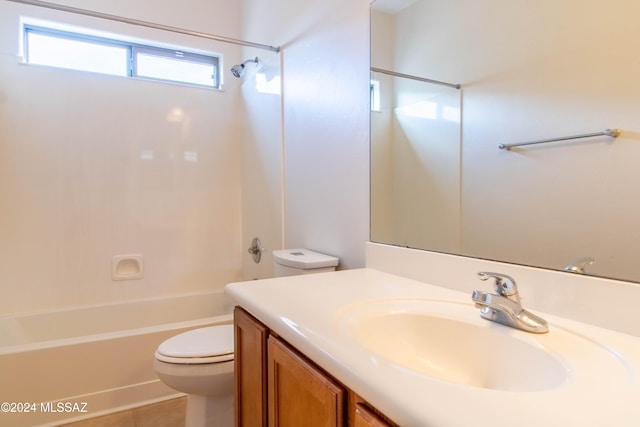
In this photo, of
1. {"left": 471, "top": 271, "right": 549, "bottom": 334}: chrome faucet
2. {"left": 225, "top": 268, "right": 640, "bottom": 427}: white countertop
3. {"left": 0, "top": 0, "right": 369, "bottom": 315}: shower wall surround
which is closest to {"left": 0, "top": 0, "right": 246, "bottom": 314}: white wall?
{"left": 0, "top": 0, "right": 369, "bottom": 315}: shower wall surround

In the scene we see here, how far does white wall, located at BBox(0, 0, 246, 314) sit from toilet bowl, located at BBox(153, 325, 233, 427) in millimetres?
1256

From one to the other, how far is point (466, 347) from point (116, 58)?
291 centimetres

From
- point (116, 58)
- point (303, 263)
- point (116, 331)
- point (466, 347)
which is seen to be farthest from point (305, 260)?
point (116, 58)

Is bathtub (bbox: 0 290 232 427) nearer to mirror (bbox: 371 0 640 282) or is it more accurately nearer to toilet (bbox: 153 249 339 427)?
toilet (bbox: 153 249 339 427)

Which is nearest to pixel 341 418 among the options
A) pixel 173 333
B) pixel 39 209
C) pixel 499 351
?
pixel 499 351

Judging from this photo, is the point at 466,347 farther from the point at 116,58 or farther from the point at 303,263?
the point at 116,58

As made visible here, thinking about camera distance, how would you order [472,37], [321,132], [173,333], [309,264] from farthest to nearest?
[173,333] → [321,132] → [309,264] → [472,37]

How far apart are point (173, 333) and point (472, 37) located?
205 centimetres

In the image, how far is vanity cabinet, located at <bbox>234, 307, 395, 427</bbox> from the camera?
650 mm

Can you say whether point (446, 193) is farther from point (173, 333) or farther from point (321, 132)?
point (173, 333)

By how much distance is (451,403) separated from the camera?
0.47 metres

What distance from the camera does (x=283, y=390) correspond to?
87 cm

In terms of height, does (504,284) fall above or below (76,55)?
below

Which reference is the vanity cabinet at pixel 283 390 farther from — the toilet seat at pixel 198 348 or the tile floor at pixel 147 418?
the tile floor at pixel 147 418
